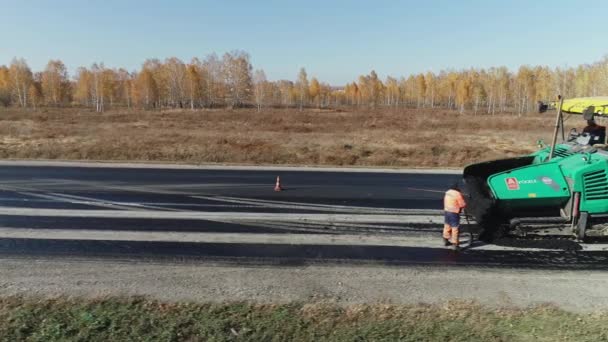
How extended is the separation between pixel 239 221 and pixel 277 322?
4932 millimetres

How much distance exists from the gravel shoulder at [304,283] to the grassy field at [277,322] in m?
0.27

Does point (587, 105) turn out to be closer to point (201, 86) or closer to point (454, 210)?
point (454, 210)

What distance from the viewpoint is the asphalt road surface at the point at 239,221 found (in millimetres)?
7488

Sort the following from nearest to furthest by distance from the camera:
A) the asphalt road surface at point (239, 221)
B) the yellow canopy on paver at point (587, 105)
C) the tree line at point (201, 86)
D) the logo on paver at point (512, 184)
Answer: the asphalt road surface at point (239, 221)
the logo on paver at point (512, 184)
the yellow canopy on paver at point (587, 105)
the tree line at point (201, 86)

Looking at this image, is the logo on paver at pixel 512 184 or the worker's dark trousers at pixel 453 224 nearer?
the worker's dark trousers at pixel 453 224

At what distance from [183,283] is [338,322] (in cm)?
235

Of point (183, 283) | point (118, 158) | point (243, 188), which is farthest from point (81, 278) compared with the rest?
point (118, 158)

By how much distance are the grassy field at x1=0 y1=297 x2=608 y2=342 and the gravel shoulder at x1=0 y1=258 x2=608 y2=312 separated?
10.5 inches

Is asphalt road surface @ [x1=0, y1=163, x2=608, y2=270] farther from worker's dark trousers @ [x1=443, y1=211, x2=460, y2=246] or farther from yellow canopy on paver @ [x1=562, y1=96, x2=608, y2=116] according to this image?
yellow canopy on paver @ [x1=562, y1=96, x2=608, y2=116]

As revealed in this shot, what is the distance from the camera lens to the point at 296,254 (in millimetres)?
7582

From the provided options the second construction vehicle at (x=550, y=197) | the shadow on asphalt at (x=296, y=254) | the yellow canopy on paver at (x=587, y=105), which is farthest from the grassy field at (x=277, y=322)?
the yellow canopy on paver at (x=587, y=105)

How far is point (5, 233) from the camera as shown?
28.0 ft

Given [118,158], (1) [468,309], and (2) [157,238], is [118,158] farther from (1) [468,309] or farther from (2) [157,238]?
(1) [468,309]

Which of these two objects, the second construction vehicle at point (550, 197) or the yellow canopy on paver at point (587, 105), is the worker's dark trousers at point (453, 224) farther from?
the yellow canopy on paver at point (587, 105)
